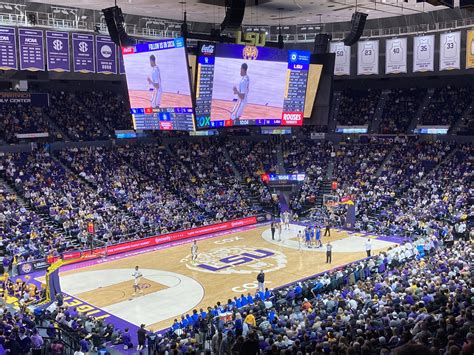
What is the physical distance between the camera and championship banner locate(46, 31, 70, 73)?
3359 centimetres

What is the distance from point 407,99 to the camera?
4903cm

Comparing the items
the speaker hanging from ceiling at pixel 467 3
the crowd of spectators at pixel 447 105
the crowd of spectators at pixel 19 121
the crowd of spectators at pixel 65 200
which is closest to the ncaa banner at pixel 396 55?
the crowd of spectators at pixel 447 105

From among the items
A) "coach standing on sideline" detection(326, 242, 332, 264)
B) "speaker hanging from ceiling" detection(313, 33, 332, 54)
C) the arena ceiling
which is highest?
the arena ceiling

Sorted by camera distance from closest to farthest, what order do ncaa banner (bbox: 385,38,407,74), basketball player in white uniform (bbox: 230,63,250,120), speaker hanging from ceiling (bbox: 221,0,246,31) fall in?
speaker hanging from ceiling (bbox: 221,0,246,31) < basketball player in white uniform (bbox: 230,63,250,120) < ncaa banner (bbox: 385,38,407,74)

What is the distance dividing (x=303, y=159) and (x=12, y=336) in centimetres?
3523

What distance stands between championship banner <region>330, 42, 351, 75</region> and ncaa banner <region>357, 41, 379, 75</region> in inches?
36.5

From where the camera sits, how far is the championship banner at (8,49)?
31594mm

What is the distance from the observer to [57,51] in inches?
1336

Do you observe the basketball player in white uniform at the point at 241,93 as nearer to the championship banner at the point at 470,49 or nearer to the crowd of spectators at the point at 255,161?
the crowd of spectators at the point at 255,161

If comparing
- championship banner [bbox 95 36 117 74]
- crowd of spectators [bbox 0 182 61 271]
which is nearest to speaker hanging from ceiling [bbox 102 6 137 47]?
championship banner [bbox 95 36 117 74]

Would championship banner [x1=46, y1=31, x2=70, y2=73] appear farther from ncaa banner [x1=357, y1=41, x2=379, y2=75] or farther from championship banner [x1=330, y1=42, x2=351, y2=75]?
ncaa banner [x1=357, y1=41, x2=379, y2=75]

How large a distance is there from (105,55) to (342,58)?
19665mm

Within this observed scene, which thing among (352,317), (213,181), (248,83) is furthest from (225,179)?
(352,317)

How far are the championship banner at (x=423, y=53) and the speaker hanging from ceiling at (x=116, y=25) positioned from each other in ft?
73.6
